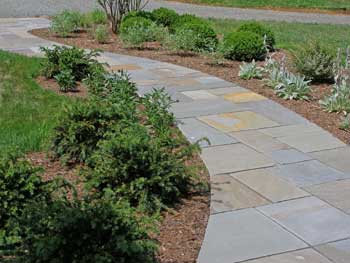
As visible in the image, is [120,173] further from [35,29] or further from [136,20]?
[35,29]

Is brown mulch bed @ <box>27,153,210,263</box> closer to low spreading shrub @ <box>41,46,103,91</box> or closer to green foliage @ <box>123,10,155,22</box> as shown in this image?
low spreading shrub @ <box>41,46,103,91</box>

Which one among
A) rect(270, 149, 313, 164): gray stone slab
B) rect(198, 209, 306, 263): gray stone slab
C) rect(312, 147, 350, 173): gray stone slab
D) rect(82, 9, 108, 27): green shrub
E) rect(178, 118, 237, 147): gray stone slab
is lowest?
rect(198, 209, 306, 263): gray stone slab

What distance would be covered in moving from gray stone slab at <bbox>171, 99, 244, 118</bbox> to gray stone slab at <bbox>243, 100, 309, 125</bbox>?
223 millimetres

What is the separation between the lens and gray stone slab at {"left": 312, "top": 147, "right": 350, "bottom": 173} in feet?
18.1

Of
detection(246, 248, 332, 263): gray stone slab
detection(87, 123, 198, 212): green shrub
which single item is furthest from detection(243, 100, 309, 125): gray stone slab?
detection(246, 248, 332, 263): gray stone slab

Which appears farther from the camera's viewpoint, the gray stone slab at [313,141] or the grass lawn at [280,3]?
the grass lawn at [280,3]

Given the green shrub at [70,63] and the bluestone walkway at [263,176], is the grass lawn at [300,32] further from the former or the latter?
the green shrub at [70,63]

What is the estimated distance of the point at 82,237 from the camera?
343 centimetres

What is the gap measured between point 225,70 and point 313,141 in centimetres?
315

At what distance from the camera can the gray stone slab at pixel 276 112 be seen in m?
Answer: 6.83

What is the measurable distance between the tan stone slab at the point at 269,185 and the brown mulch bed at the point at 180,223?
0.34m

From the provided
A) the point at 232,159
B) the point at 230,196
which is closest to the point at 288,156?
the point at 232,159

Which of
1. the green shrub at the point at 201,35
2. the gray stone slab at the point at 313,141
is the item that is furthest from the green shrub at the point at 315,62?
the gray stone slab at the point at 313,141

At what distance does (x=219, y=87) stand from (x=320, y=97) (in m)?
1.29
